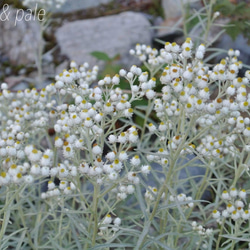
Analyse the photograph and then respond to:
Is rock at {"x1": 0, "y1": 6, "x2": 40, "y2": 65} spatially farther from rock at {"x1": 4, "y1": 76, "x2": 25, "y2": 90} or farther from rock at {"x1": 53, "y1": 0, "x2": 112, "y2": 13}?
rock at {"x1": 53, "y1": 0, "x2": 112, "y2": 13}

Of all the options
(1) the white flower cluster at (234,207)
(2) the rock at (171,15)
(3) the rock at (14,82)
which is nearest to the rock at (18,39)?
(3) the rock at (14,82)

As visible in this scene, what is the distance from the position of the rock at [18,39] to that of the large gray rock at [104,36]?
12.5 inches

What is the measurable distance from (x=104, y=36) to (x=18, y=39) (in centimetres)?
109

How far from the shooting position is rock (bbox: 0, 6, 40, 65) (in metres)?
4.68

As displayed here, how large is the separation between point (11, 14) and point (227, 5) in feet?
8.88

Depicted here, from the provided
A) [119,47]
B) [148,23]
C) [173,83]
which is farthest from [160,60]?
[148,23]

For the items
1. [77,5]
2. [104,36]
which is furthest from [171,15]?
[77,5]

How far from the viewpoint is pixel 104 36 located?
4574 mm

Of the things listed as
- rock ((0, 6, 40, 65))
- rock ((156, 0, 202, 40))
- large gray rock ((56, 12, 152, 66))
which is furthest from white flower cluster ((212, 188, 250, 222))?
rock ((0, 6, 40, 65))

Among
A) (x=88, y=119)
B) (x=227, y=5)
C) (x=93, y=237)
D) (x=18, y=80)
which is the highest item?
(x=88, y=119)

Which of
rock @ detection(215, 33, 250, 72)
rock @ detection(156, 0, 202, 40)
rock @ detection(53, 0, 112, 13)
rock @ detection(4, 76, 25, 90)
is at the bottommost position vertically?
rock @ detection(4, 76, 25, 90)

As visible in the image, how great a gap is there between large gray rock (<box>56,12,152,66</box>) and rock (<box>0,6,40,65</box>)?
32 cm

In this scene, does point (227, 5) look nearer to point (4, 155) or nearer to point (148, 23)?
point (148, 23)

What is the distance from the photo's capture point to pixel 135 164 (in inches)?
57.3
